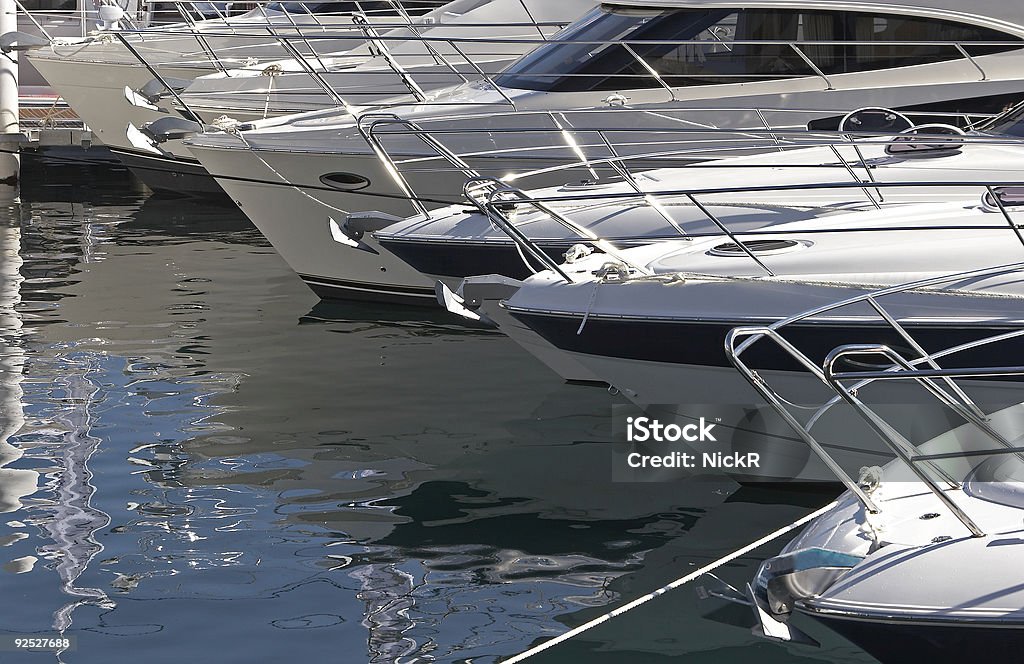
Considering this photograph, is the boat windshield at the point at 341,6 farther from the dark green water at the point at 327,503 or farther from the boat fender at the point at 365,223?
the boat fender at the point at 365,223

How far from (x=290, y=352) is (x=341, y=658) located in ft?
Answer: 13.2

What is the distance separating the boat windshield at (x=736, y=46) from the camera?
8.16m

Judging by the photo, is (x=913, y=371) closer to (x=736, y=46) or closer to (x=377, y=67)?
(x=736, y=46)

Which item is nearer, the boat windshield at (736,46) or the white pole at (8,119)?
the boat windshield at (736,46)

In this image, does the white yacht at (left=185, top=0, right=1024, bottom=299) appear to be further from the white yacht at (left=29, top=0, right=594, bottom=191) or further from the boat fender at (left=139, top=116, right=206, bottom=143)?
the white yacht at (left=29, top=0, right=594, bottom=191)

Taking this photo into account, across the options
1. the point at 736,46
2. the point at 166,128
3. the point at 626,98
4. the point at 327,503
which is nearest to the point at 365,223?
the point at 166,128

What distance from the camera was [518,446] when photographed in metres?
6.36

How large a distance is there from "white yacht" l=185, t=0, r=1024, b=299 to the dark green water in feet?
2.79

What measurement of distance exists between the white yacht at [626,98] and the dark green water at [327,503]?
2.79ft

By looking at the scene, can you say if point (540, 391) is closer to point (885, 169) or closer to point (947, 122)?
point (885, 169)

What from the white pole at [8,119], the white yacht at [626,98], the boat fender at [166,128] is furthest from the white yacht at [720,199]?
the white pole at [8,119]

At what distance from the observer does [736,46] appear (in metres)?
8.53

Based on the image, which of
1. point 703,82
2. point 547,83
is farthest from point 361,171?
point 703,82

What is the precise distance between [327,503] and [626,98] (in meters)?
3.91
